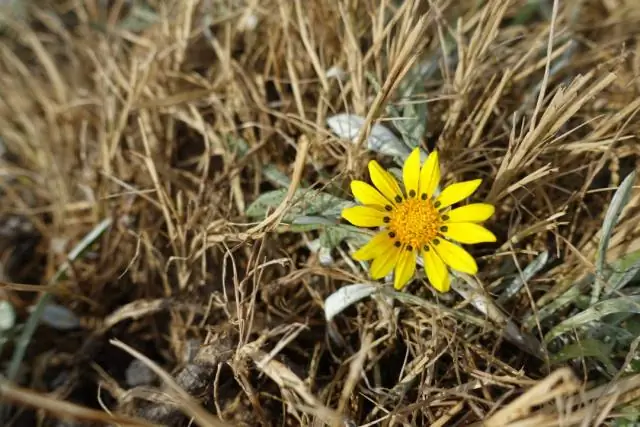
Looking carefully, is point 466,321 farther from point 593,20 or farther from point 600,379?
point 593,20

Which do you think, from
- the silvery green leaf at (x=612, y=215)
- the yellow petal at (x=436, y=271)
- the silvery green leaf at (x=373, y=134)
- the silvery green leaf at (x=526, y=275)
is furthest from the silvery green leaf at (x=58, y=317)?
the silvery green leaf at (x=612, y=215)

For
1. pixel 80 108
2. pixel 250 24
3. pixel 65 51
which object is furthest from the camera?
pixel 65 51

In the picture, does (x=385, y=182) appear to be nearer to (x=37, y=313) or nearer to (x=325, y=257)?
(x=325, y=257)

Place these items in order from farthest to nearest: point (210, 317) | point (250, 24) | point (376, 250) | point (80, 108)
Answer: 1. point (80, 108)
2. point (250, 24)
3. point (210, 317)
4. point (376, 250)

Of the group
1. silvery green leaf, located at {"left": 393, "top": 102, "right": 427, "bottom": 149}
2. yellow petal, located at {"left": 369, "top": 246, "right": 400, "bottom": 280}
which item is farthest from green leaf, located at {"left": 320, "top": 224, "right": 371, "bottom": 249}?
silvery green leaf, located at {"left": 393, "top": 102, "right": 427, "bottom": 149}

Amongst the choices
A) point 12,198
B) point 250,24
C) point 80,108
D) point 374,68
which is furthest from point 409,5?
point 12,198
